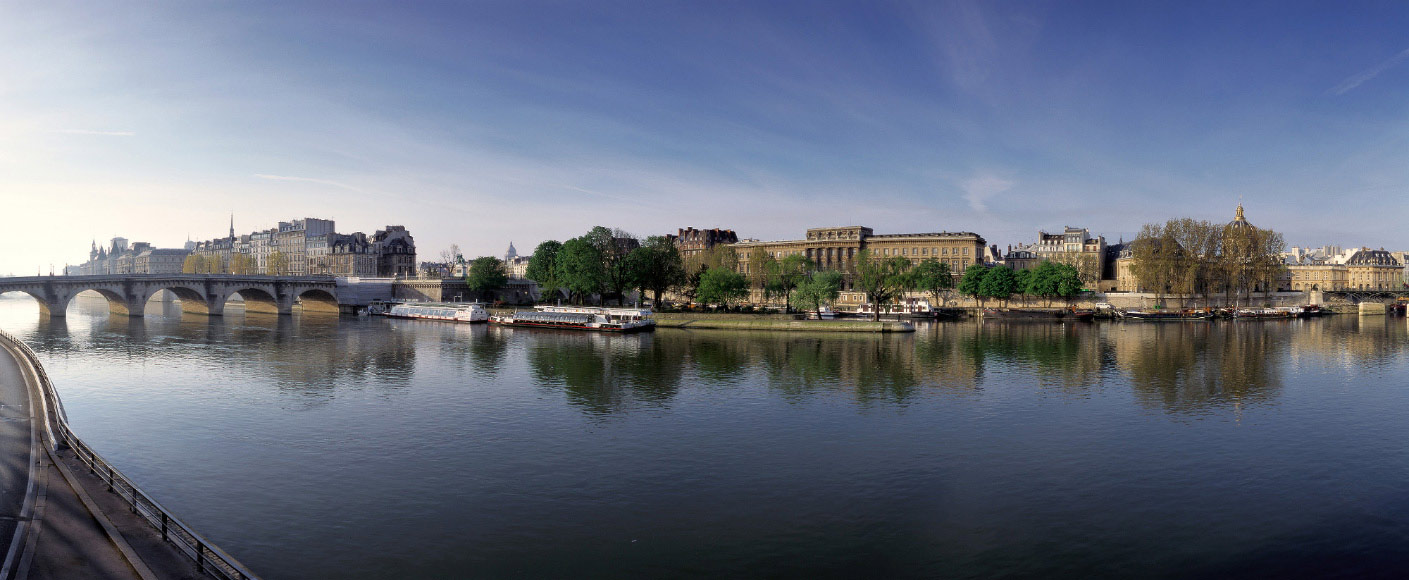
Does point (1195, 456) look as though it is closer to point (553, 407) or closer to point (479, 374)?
point (553, 407)

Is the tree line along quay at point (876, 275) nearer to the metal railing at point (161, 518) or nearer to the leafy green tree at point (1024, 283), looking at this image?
the leafy green tree at point (1024, 283)

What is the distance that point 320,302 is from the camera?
130 meters

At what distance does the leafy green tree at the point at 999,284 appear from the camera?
415 ft

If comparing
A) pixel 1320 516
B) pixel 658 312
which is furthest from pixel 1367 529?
pixel 658 312

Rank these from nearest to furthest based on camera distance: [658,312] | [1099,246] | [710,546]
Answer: [710,546]
[658,312]
[1099,246]

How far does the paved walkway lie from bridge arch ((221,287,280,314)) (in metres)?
104

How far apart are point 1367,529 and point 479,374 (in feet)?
136

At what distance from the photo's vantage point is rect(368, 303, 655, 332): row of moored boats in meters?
88.4

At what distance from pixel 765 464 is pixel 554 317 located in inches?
2785

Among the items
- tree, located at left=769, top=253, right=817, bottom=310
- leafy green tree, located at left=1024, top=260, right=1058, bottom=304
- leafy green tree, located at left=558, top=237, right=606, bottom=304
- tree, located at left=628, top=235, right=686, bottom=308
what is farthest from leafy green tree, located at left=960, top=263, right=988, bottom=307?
leafy green tree, located at left=558, top=237, right=606, bottom=304

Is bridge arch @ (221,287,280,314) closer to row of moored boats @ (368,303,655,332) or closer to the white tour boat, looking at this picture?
the white tour boat

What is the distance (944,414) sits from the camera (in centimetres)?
3412

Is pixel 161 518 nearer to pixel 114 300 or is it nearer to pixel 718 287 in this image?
pixel 718 287

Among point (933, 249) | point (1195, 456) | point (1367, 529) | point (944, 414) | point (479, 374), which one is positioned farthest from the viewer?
point (933, 249)
